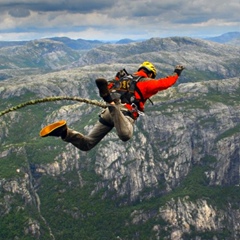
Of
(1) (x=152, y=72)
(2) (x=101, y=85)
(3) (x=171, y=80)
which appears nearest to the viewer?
(2) (x=101, y=85)

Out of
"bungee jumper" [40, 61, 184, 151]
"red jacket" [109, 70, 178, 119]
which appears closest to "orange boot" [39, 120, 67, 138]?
"bungee jumper" [40, 61, 184, 151]

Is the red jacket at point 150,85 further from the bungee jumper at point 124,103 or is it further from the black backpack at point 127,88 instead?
the black backpack at point 127,88

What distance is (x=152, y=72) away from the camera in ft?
90.3

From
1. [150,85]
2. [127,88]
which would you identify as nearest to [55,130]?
[127,88]

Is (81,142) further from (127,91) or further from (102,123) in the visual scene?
(127,91)

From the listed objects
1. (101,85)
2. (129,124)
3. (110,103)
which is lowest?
(129,124)

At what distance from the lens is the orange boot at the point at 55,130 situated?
71.2 feet

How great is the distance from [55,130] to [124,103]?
6477 mm

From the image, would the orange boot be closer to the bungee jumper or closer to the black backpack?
the bungee jumper

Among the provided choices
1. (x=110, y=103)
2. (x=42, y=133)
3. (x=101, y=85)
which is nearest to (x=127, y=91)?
(x=110, y=103)

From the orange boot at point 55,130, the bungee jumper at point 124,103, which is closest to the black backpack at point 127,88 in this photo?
the bungee jumper at point 124,103

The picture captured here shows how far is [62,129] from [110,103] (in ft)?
13.3

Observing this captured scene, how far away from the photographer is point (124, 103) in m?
25.8

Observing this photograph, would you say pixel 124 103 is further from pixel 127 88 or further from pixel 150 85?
pixel 150 85
